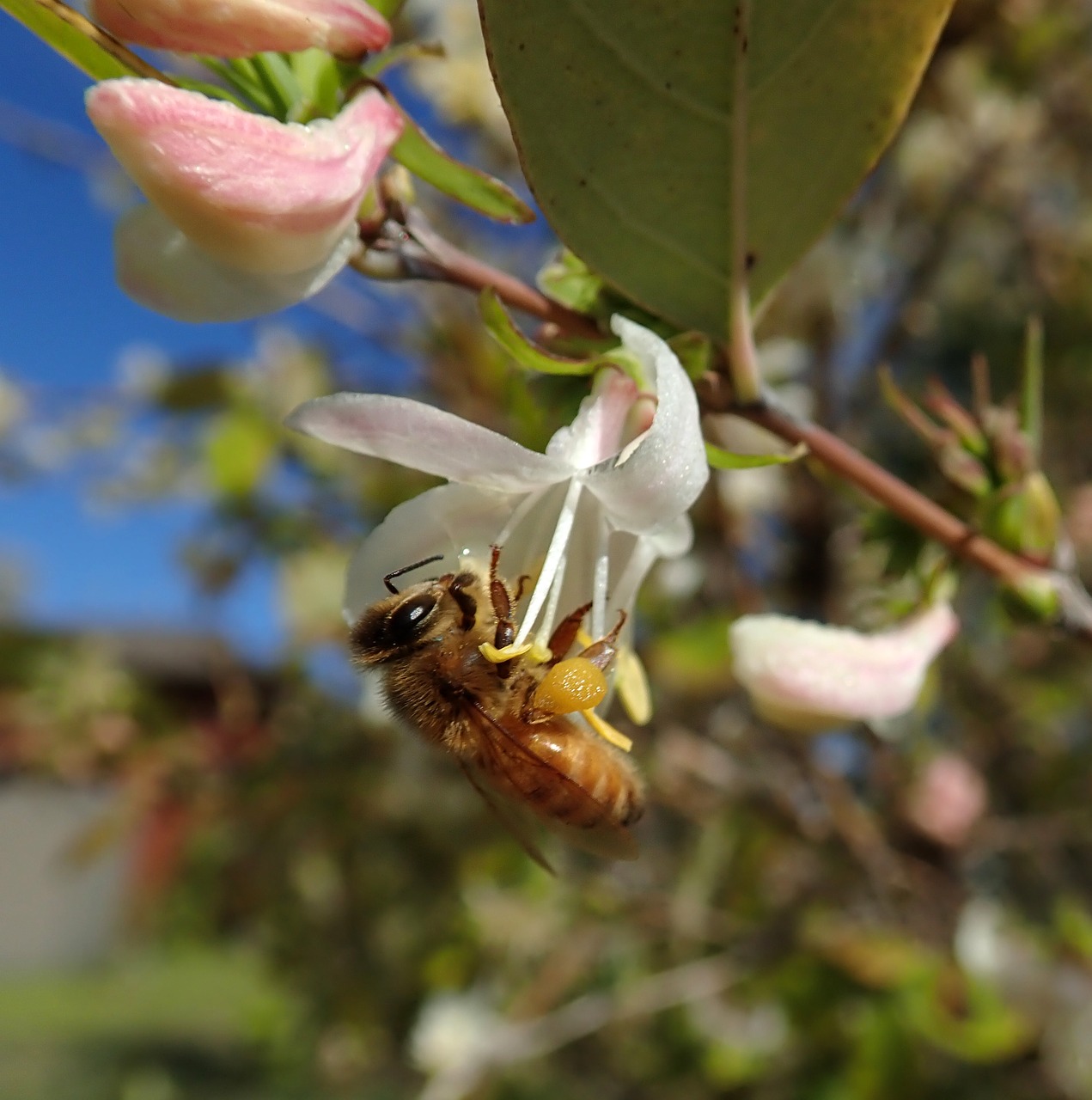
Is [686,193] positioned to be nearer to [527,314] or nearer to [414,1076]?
[527,314]

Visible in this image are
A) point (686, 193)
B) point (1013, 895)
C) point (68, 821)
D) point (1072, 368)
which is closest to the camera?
point (686, 193)

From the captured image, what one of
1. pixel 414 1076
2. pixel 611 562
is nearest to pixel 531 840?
pixel 611 562

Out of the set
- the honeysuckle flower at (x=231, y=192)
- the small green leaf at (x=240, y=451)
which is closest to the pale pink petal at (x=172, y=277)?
the honeysuckle flower at (x=231, y=192)

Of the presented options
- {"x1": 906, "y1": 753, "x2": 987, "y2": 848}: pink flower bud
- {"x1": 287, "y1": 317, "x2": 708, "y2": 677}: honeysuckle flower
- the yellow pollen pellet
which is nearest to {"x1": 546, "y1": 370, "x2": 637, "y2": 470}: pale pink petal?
{"x1": 287, "y1": 317, "x2": 708, "y2": 677}: honeysuckle flower

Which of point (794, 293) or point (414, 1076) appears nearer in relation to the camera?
point (794, 293)

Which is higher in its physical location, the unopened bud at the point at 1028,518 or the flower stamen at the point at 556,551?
the unopened bud at the point at 1028,518

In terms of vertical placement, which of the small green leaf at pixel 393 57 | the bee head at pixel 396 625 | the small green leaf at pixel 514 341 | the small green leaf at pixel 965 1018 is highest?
the small green leaf at pixel 393 57

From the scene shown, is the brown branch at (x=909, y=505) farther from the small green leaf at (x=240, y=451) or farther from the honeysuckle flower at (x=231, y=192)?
the small green leaf at (x=240, y=451)
